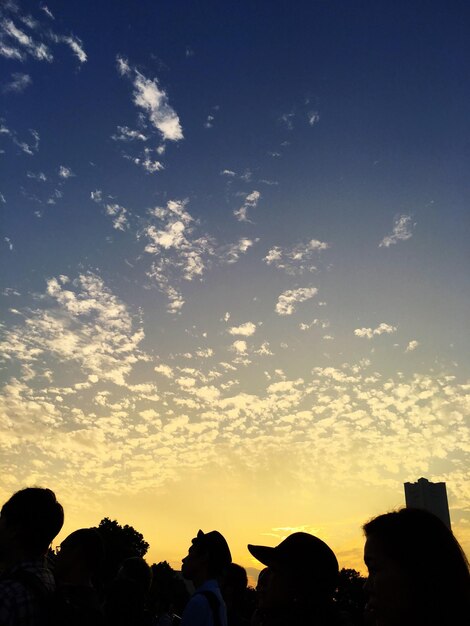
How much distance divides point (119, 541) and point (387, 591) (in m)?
78.2

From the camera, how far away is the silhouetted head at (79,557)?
4.52m

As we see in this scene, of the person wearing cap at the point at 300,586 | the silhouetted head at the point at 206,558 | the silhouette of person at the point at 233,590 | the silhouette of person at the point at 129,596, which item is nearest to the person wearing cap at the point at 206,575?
the silhouetted head at the point at 206,558

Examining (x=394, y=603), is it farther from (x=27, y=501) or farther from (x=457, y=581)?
(x=27, y=501)

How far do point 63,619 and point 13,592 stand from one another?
0.46 meters

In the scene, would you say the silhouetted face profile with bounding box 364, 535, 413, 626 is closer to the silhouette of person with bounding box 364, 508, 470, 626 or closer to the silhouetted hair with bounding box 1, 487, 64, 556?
the silhouette of person with bounding box 364, 508, 470, 626

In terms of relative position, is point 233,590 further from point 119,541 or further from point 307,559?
point 119,541

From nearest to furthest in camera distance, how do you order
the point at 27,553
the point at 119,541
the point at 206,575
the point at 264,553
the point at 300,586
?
Result: the point at 300,586 < the point at 27,553 < the point at 264,553 < the point at 206,575 < the point at 119,541

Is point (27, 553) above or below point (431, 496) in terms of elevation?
below

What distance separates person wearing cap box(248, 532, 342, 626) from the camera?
10.4ft

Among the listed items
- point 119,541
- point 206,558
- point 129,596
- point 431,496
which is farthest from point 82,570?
point 431,496

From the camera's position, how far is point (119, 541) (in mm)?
71625

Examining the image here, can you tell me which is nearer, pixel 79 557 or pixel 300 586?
pixel 300 586

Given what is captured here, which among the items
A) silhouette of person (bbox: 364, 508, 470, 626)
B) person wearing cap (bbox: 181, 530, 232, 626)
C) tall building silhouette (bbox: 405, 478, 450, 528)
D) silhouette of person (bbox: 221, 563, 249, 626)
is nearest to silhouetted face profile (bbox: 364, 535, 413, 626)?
silhouette of person (bbox: 364, 508, 470, 626)

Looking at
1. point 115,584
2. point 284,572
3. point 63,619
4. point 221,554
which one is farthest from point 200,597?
point 284,572
